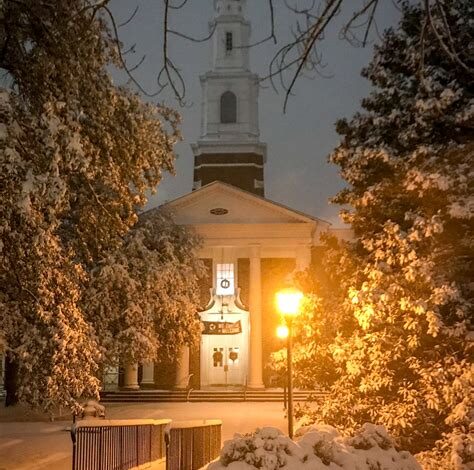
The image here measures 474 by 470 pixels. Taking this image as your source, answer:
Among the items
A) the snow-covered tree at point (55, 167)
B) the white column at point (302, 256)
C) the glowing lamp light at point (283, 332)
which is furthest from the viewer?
the white column at point (302, 256)

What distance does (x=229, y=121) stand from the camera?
5062 centimetres

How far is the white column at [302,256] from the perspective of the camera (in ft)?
124

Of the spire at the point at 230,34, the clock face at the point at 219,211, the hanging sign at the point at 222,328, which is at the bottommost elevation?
the hanging sign at the point at 222,328

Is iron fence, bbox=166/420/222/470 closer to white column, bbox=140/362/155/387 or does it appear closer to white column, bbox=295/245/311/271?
white column, bbox=140/362/155/387

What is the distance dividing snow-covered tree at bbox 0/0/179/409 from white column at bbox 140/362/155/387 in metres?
25.7

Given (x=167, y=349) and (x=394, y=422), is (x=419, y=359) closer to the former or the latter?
(x=394, y=422)

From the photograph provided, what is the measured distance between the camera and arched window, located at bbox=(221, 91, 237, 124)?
50625mm

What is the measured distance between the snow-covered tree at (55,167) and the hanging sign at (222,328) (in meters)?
24.9

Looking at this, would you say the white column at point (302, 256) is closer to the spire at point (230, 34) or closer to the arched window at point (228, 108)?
the arched window at point (228, 108)

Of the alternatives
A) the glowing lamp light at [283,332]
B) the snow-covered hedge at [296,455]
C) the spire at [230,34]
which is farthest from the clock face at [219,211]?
the snow-covered hedge at [296,455]

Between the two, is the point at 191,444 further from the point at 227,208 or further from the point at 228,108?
the point at 228,108

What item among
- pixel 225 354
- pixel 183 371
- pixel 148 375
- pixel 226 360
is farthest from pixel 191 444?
pixel 148 375

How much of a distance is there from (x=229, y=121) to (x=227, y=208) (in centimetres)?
1404

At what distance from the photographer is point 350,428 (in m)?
12.2
